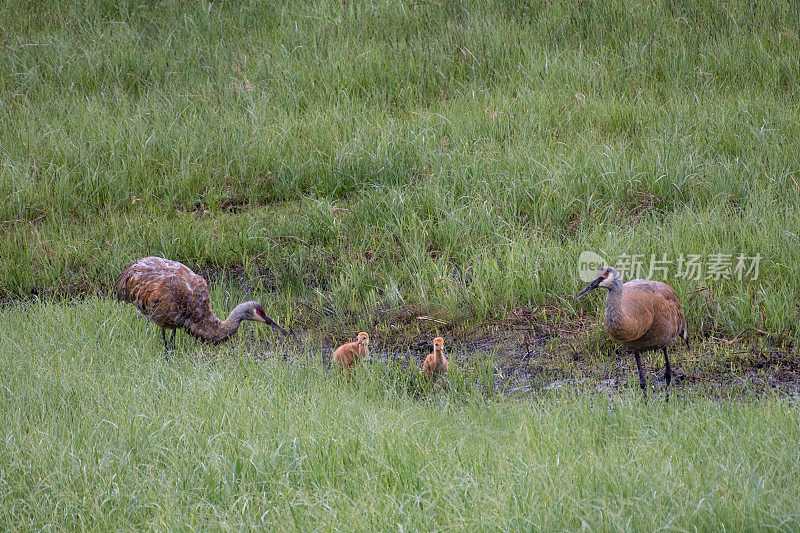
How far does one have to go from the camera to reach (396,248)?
7215 millimetres

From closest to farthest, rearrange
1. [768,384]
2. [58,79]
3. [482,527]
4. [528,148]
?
[482,527] → [768,384] → [528,148] → [58,79]

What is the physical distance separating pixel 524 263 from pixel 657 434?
8.52ft

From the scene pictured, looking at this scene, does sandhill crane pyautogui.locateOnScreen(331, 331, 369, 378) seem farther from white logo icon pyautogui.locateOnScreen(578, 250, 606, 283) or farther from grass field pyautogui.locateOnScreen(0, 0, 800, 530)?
white logo icon pyautogui.locateOnScreen(578, 250, 606, 283)

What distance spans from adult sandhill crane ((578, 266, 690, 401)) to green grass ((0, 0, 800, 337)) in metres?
0.61

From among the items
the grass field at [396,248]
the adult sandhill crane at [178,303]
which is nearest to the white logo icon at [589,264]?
the grass field at [396,248]

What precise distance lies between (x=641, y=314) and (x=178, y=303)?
3.49m

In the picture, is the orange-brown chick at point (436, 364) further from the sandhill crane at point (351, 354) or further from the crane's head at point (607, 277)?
the crane's head at point (607, 277)

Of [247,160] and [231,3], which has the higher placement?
[231,3]

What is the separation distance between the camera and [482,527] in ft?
10.3

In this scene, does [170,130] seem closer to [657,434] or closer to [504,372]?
[504,372]

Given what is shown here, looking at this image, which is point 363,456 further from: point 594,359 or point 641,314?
point 594,359

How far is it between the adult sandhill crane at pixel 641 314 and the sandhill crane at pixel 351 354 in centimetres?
165

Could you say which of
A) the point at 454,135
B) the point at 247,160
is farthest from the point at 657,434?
the point at 247,160

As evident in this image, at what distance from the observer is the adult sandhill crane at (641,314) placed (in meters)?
5.06
